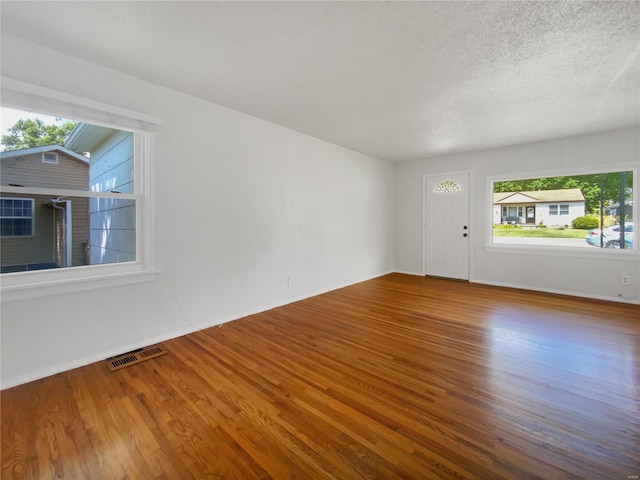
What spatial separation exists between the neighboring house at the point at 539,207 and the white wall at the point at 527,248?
22 cm

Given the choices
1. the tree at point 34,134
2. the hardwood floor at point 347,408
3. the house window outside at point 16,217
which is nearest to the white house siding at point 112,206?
the tree at point 34,134

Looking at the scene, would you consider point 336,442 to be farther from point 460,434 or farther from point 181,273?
point 181,273

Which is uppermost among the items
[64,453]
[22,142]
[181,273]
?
[22,142]

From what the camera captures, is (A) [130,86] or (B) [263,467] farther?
(A) [130,86]

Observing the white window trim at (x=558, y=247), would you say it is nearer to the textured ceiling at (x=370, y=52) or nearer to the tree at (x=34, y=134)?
the textured ceiling at (x=370, y=52)

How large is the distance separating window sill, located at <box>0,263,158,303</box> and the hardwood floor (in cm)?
67

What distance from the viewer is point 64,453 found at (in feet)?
4.83

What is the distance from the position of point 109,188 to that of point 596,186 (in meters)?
6.41

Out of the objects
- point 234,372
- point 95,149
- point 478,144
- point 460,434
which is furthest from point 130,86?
point 478,144

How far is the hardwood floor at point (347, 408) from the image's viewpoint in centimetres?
139

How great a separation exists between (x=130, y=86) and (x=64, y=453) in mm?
2773

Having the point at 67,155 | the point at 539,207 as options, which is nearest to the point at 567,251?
the point at 539,207

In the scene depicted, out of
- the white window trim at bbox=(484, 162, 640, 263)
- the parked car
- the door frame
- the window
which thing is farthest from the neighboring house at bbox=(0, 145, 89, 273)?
the parked car

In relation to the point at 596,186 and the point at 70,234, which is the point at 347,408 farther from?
the point at 596,186
